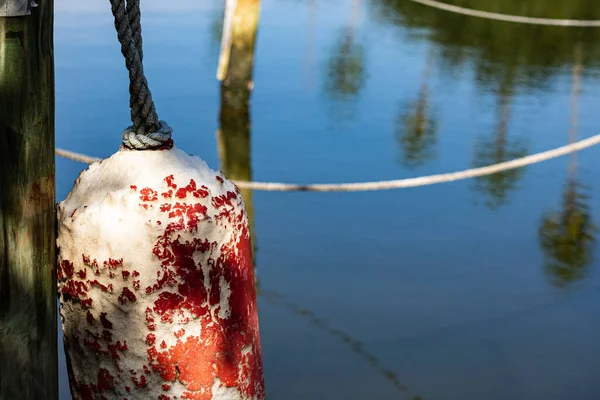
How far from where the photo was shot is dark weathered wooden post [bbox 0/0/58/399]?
1639mm

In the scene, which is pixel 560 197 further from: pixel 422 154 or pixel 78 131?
pixel 78 131

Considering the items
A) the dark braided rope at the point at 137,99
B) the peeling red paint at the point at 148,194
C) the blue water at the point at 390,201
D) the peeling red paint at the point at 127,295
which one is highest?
the dark braided rope at the point at 137,99

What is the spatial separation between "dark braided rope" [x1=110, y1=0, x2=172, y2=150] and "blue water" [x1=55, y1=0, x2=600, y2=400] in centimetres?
150

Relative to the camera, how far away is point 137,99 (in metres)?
1.79

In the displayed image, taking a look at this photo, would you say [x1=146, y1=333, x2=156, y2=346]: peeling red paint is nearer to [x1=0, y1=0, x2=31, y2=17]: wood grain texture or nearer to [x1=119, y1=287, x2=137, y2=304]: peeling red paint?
[x1=119, y1=287, x2=137, y2=304]: peeling red paint

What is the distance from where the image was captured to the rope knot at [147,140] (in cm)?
177

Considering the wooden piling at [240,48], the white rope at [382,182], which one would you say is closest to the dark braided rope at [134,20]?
the white rope at [382,182]

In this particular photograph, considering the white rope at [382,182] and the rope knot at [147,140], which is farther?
the white rope at [382,182]

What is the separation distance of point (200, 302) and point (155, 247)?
13 cm

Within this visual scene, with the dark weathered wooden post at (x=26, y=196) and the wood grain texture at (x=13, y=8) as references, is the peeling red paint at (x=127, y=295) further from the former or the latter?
the wood grain texture at (x=13, y=8)

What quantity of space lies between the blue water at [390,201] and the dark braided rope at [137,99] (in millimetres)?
1500

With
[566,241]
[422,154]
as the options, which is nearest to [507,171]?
[422,154]

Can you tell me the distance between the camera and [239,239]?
5.89ft

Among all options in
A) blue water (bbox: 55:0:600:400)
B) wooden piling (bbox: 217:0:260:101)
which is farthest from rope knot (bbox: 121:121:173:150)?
wooden piling (bbox: 217:0:260:101)
